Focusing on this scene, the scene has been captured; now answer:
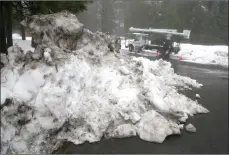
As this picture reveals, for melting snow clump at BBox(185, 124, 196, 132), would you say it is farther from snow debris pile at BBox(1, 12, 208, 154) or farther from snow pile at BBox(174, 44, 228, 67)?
snow pile at BBox(174, 44, 228, 67)

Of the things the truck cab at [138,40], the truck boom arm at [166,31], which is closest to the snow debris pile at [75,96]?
the truck cab at [138,40]

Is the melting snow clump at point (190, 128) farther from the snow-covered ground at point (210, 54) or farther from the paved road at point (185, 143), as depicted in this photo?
the snow-covered ground at point (210, 54)

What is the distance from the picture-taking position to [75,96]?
5.20 metres

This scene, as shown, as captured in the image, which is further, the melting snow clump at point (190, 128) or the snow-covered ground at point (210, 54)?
the melting snow clump at point (190, 128)

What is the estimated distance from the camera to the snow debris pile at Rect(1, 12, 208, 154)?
4480 mm

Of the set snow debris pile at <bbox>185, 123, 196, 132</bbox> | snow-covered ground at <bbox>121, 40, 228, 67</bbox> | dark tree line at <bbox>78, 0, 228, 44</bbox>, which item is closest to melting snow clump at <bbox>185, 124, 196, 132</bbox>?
snow debris pile at <bbox>185, 123, 196, 132</bbox>

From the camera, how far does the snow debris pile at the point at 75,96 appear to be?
448 cm

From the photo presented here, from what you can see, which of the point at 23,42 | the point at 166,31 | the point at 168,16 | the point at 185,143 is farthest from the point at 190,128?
the point at 23,42

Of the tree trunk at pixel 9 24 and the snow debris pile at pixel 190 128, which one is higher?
the tree trunk at pixel 9 24

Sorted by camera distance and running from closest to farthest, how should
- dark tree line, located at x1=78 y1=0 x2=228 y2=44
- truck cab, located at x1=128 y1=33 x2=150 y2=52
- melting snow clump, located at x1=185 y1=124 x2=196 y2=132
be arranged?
dark tree line, located at x1=78 y1=0 x2=228 y2=44, truck cab, located at x1=128 y1=33 x2=150 y2=52, melting snow clump, located at x1=185 y1=124 x2=196 y2=132

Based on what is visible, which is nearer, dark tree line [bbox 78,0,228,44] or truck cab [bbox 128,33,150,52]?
dark tree line [bbox 78,0,228,44]

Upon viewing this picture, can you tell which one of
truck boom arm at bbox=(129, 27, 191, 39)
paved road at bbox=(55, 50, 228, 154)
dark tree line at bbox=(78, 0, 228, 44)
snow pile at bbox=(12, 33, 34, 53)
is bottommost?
paved road at bbox=(55, 50, 228, 154)

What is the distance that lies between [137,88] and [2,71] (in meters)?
3.06

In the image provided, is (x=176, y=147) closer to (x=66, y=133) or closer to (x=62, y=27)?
(x=66, y=133)
